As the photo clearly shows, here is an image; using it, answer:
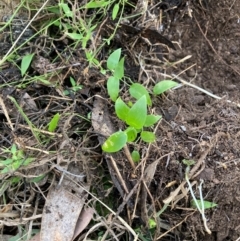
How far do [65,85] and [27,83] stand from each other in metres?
0.11

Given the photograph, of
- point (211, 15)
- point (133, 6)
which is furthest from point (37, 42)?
point (211, 15)

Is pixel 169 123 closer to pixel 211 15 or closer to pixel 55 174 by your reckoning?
pixel 55 174

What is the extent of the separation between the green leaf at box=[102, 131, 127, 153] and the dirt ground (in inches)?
2.2

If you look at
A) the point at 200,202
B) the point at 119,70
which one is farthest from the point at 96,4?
the point at 200,202

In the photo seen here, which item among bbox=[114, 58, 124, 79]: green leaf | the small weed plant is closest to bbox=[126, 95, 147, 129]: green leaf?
the small weed plant

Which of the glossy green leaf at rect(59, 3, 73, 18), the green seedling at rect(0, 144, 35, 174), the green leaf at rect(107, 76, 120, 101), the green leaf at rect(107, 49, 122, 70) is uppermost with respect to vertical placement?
the glossy green leaf at rect(59, 3, 73, 18)

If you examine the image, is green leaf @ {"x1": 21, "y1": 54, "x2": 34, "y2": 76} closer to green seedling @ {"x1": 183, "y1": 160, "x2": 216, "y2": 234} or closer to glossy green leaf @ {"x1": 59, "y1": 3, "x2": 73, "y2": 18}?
glossy green leaf @ {"x1": 59, "y1": 3, "x2": 73, "y2": 18}

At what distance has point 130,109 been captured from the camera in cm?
126

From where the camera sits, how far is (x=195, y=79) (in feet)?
5.21

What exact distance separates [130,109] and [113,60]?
182mm

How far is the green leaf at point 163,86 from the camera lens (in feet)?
4.58

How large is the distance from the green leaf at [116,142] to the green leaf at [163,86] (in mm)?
216

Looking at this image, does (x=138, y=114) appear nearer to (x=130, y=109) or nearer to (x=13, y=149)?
(x=130, y=109)

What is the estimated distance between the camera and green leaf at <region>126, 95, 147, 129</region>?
1247 mm
